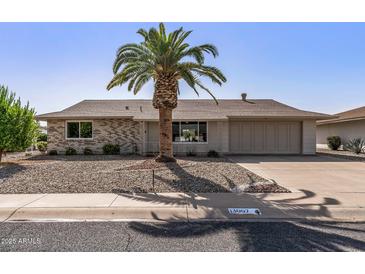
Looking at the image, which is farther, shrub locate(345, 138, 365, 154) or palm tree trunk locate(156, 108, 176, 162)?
shrub locate(345, 138, 365, 154)

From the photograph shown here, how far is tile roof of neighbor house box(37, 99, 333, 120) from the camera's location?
1789 cm

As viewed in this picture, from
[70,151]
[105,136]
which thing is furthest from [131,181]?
[70,151]

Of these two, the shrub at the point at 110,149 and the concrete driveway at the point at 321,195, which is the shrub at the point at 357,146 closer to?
the concrete driveway at the point at 321,195

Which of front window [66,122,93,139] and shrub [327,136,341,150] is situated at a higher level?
front window [66,122,93,139]

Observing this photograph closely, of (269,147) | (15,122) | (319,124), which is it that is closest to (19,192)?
(15,122)

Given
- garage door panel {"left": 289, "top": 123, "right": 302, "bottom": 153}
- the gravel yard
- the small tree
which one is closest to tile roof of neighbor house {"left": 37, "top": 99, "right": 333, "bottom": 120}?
garage door panel {"left": 289, "top": 123, "right": 302, "bottom": 153}

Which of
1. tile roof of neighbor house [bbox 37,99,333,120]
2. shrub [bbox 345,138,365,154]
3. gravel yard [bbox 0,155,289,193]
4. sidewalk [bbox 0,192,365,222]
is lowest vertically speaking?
sidewalk [bbox 0,192,365,222]

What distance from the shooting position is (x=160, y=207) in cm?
596

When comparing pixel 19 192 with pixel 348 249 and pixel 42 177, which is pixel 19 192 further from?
pixel 348 249

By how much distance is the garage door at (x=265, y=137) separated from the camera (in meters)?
19.0

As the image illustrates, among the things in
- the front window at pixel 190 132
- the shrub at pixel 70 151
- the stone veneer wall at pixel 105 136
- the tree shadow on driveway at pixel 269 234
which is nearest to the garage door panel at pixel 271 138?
the front window at pixel 190 132

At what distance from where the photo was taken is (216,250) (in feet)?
13.0

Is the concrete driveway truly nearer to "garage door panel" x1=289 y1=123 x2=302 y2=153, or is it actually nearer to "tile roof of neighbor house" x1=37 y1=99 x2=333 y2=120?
"tile roof of neighbor house" x1=37 y1=99 x2=333 y2=120

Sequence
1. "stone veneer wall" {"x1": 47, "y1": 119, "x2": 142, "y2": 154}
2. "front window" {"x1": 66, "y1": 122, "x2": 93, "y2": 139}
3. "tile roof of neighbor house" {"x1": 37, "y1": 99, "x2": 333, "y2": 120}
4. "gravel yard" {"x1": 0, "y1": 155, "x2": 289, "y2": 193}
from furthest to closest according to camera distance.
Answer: "front window" {"x1": 66, "y1": 122, "x2": 93, "y2": 139} → "stone veneer wall" {"x1": 47, "y1": 119, "x2": 142, "y2": 154} → "tile roof of neighbor house" {"x1": 37, "y1": 99, "x2": 333, "y2": 120} → "gravel yard" {"x1": 0, "y1": 155, "x2": 289, "y2": 193}
